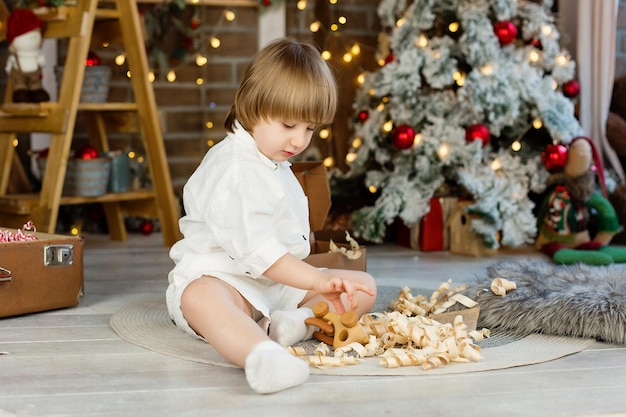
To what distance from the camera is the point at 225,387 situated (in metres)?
→ 1.56

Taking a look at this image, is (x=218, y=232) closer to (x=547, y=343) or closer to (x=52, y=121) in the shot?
(x=547, y=343)

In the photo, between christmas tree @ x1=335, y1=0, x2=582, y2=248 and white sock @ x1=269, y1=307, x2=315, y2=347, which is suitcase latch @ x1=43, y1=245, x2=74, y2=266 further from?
christmas tree @ x1=335, y1=0, x2=582, y2=248

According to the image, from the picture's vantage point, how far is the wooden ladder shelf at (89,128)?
9.96 feet

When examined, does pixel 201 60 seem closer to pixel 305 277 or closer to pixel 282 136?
pixel 282 136

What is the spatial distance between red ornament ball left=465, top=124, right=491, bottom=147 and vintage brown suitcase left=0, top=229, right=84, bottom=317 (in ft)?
5.10

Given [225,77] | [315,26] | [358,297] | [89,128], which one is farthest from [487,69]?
[89,128]

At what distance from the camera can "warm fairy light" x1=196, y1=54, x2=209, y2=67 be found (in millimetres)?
4023

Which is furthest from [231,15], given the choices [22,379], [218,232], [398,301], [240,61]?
[22,379]

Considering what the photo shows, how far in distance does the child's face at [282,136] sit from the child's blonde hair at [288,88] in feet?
0.05

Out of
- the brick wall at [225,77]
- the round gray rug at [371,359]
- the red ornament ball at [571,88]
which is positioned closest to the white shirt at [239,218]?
the round gray rug at [371,359]

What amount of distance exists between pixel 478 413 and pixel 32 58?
2310mm

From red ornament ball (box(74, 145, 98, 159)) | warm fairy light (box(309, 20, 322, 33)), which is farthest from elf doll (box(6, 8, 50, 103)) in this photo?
warm fairy light (box(309, 20, 322, 33))

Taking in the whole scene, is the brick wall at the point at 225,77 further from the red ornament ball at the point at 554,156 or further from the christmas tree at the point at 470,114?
the red ornament ball at the point at 554,156

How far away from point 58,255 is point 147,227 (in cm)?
164
